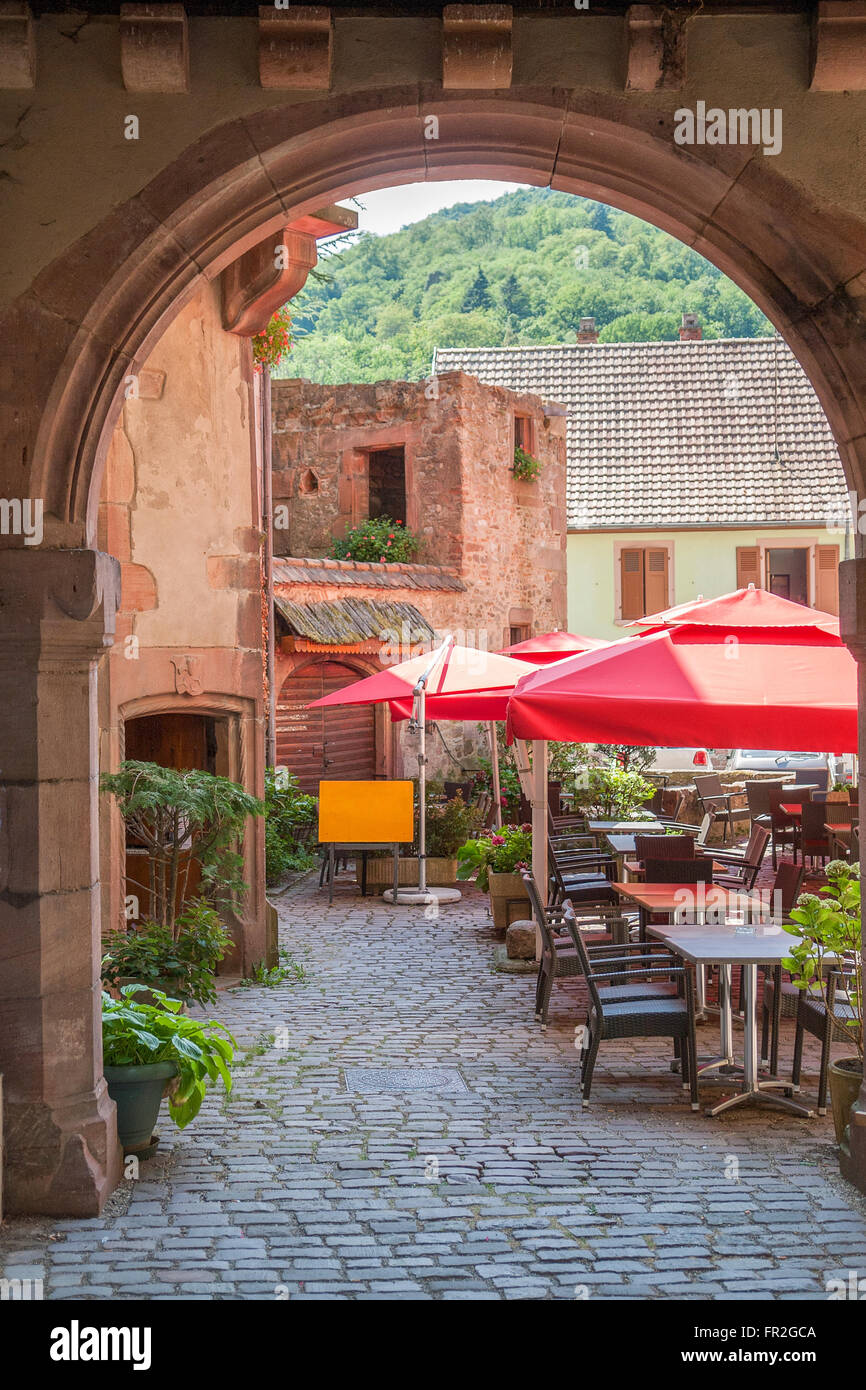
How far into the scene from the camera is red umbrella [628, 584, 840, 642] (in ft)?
25.6

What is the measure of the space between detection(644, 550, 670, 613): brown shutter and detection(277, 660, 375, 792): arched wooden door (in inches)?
361

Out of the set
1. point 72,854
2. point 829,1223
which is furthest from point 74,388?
point 829,1223

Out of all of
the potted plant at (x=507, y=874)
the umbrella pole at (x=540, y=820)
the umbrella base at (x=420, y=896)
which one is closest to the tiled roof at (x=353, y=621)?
the umbrella base at (x=420, y=896)

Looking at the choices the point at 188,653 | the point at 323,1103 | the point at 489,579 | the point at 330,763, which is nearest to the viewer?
the point at 323,1103

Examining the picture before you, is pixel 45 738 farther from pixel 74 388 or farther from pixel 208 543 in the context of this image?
pixel 208 543

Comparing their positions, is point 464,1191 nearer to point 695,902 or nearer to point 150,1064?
point 150,1064

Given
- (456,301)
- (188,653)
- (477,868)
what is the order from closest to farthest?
(188,653) < (477,868) < (456,301)

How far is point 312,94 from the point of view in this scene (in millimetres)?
4832

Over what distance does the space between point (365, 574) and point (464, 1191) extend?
13505 millimetres

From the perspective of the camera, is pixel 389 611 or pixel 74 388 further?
pixel 389 611

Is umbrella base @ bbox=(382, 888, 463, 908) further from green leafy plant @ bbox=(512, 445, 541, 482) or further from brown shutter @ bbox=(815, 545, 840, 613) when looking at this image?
brown shutter @ bbox=(815, 545, 840, 613)

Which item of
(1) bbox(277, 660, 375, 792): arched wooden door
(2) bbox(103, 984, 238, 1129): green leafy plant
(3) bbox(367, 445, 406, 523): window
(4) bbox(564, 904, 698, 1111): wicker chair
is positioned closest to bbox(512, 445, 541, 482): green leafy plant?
(3) bbox(367, 445, 406, 523): window

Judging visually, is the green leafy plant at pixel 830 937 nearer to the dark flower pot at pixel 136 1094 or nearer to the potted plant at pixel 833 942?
the potted plant at pixel 833 942

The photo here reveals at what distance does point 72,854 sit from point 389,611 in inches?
525
